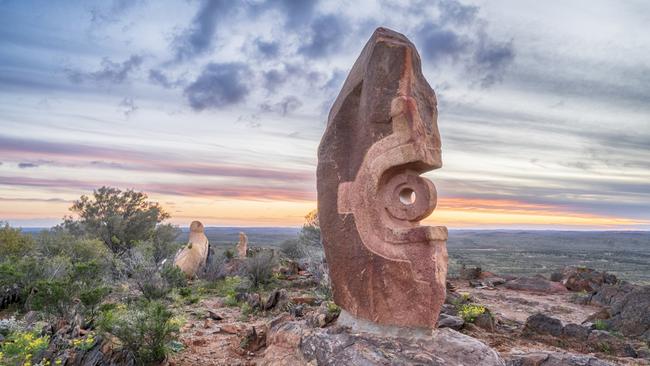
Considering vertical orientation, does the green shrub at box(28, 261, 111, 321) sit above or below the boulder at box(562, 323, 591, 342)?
above

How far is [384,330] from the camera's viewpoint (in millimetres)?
5891

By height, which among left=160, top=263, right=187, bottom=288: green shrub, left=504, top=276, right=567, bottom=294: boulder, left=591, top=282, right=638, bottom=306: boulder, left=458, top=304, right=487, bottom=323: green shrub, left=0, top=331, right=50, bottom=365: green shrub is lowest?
left=504, top=276, right=567, bottom=294: boulder

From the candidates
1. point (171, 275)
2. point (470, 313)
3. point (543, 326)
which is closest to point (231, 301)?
point (171, 275)

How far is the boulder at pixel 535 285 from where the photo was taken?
1911cm

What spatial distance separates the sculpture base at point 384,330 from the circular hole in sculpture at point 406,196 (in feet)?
5.32

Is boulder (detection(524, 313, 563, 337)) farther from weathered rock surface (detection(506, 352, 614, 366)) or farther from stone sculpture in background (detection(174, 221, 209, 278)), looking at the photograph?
stone sculpture in background (detection(174, 221, 209, 278))

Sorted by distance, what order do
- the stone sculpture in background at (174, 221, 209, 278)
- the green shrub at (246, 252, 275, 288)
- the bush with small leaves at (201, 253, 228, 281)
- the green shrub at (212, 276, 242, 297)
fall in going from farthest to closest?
the stone sculpture in background at (174, 221, 209, 278), the bush with small leaves at (201, 253, 228, 281), the green shrub at (246, 252, 275, 288), the green shrub at (212, 276, 242, 297)

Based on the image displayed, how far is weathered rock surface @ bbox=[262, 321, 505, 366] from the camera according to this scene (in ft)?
17.1

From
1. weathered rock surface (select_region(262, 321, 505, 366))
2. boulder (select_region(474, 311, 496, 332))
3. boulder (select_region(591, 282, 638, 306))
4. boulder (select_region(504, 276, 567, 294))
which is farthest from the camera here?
boulder (select_region(504, 276, 567, 294))

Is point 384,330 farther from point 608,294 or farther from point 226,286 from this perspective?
point 608,294

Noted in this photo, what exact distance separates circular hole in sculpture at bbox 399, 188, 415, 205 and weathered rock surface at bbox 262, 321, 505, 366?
1.72 meters

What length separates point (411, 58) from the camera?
6.09m

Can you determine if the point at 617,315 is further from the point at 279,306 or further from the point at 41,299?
the point at 41,299

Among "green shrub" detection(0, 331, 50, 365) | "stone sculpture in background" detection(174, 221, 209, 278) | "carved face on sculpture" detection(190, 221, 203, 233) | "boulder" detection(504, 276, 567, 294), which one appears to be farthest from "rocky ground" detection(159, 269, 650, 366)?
"carved face on sculpture" detection(190, 221, 203, 233)
